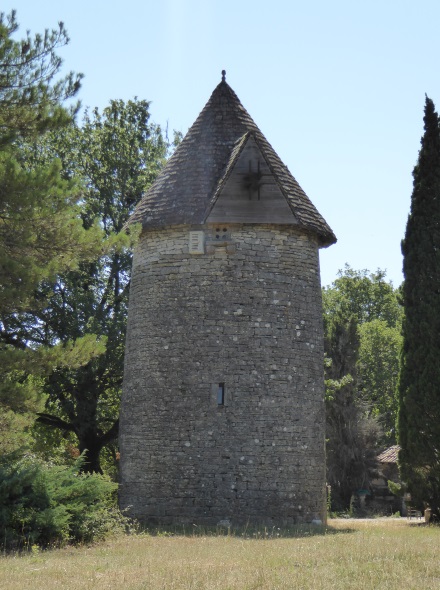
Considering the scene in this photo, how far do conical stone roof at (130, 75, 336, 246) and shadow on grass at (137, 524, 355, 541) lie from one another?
21.1 ft

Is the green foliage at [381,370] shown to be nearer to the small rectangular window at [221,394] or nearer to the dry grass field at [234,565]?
the small rectangular window at [221,394]

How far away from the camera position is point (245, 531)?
15516mm

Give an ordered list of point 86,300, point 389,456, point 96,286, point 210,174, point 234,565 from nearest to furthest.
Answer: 1. point 234,565
2. point 210,174
3. point 86,300
4. point 96,286
5. point 389,456

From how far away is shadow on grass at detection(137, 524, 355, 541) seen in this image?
49.2 feet

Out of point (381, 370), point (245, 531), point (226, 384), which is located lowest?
point (245, 531)

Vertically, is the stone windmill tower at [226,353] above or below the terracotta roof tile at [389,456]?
above

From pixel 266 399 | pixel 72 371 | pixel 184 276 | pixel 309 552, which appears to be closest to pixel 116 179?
pixel 72 371

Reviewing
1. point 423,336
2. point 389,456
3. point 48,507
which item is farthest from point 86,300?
point 389,456

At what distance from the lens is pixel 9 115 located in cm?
1338

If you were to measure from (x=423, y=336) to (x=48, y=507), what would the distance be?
998 centimetres

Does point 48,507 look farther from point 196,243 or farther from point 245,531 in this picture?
point 196,243

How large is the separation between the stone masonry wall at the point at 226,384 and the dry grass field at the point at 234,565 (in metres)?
2.54

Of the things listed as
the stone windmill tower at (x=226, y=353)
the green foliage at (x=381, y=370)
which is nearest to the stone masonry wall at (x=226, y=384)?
the stone windmill tower at (x=226, y=353)

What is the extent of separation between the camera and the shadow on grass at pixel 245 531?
15.0 metres
